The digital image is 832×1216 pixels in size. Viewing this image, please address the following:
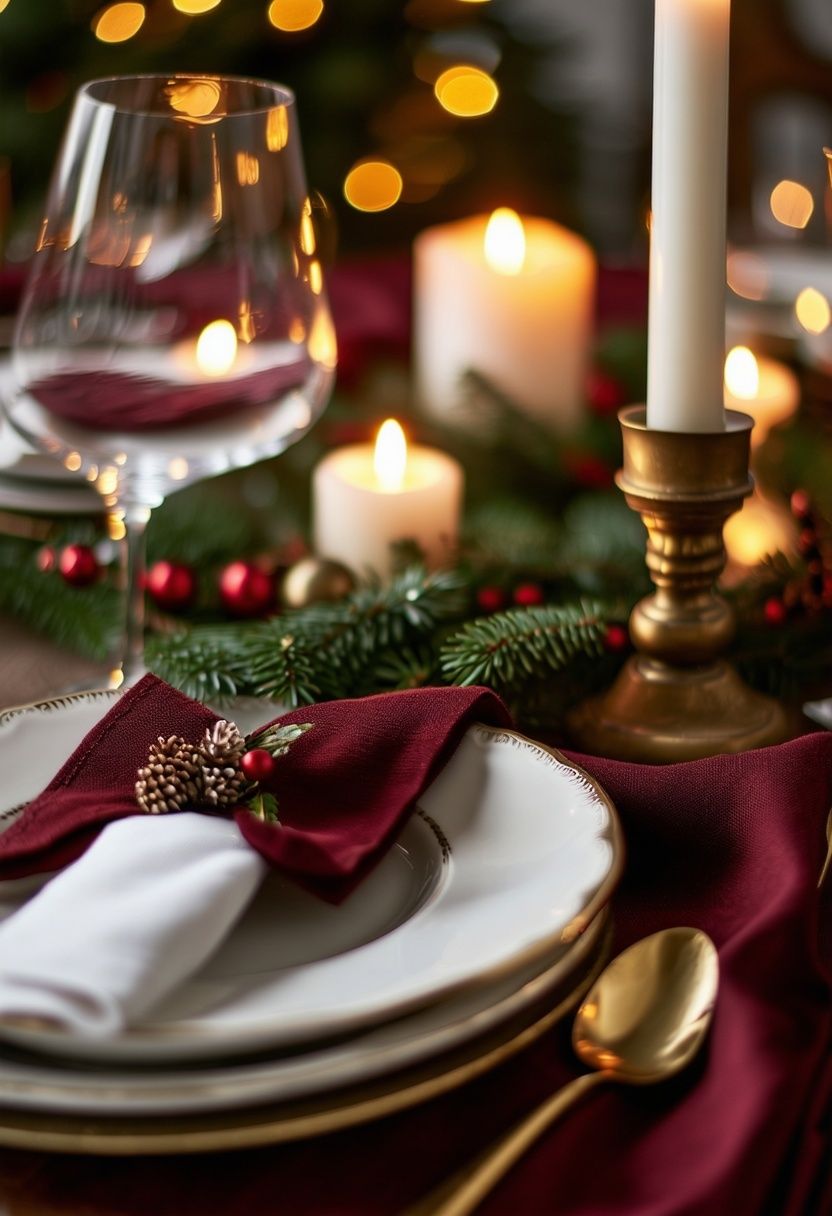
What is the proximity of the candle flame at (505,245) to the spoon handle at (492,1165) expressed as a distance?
2.38 feet

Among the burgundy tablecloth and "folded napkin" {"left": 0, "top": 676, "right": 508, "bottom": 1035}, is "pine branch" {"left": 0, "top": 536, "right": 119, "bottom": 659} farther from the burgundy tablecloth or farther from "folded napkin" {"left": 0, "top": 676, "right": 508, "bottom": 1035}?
the burgundy tablecloth

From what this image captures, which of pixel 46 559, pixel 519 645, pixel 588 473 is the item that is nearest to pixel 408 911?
pixel 519 645

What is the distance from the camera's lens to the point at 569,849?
44 cm

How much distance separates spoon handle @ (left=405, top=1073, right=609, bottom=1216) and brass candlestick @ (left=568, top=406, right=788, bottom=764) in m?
0.22

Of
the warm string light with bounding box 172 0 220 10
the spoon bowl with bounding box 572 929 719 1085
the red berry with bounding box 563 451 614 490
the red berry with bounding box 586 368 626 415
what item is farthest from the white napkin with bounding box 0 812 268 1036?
the warm string light with bounding box 172 0 220 10

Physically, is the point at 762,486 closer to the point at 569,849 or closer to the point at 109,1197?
the point at 569,849

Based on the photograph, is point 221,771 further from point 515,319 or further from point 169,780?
point 515,319

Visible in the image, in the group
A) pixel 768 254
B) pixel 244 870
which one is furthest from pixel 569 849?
pixel 768 254

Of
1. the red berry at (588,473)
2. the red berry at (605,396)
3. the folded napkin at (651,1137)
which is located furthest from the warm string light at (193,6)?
the folded napkin at (651,1137)

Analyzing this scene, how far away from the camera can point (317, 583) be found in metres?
0.73

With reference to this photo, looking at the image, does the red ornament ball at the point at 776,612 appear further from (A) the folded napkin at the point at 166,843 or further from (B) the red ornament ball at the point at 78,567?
(B) the red ornament ball at the point at 78,567

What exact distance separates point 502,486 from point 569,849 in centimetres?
52

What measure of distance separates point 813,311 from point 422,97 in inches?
33.6

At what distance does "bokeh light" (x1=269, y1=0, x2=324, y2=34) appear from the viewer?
4.98 ft
